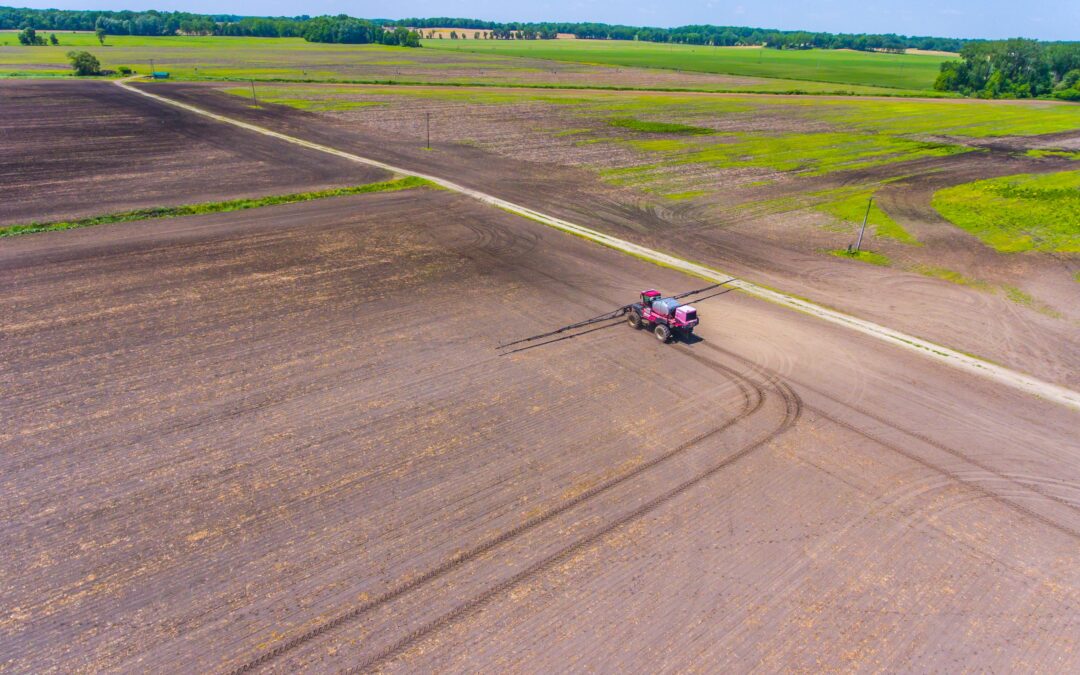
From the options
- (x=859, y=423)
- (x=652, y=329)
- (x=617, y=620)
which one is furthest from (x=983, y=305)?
(x=617, y=620)

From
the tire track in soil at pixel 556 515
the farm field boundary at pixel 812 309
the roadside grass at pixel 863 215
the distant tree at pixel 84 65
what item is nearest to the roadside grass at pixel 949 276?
the roadside grass at pixel 863 215

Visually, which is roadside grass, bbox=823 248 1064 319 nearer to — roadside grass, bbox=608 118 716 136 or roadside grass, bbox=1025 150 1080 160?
roadside grass, bbox=608 118 716 136

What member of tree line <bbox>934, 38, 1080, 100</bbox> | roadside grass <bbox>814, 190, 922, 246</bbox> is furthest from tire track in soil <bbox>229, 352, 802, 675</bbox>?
tree line <bbox>934, 38, 1080, 100</bbox>

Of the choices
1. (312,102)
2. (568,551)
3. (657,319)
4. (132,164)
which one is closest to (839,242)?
(657,319)

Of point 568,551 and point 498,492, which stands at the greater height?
point 498,492

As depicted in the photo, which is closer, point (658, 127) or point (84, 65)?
point (658, 127)

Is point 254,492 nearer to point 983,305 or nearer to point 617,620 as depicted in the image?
point 617,620

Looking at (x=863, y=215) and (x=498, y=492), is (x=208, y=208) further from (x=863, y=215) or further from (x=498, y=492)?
(x=863, y=215)
